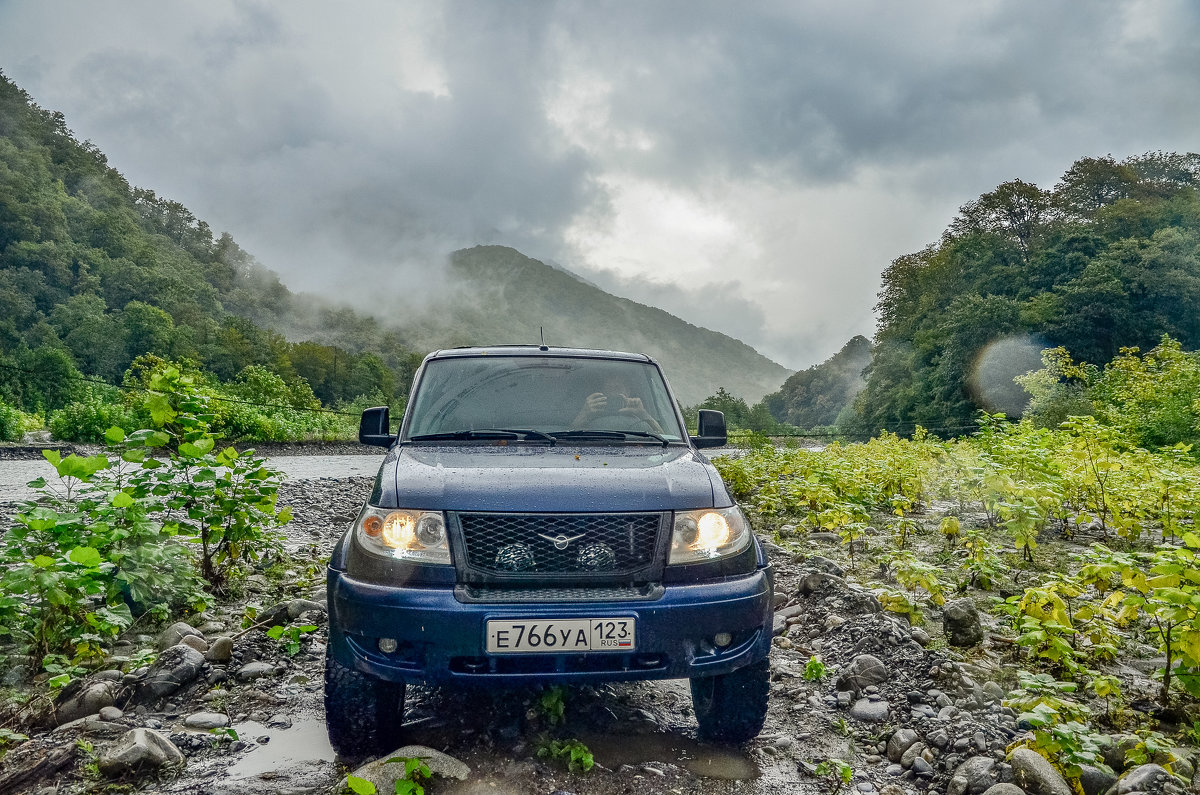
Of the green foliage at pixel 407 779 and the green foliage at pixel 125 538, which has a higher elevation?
the green foliage at pixel 125 538

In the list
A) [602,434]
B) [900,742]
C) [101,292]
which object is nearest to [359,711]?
[602,434]

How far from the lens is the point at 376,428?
4230 millimetres

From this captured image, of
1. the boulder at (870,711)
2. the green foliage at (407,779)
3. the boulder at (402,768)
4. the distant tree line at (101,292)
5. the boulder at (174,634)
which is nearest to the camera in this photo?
the green foliage at (407,779)

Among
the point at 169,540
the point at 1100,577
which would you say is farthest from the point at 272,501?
the point at 1100,577

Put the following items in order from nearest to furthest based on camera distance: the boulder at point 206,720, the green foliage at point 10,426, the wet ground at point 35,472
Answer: the boulder at point 206,720, the wet ground at point 35,472, the green foliage at point 10,426

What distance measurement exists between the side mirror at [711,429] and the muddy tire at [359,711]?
7.15 feet

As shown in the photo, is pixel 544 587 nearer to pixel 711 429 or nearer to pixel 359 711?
pixel 359 711

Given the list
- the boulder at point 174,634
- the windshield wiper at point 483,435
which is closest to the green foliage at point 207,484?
the boulder at point 174,634

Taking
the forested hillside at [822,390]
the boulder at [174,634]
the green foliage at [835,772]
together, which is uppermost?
the forested hillside at [822,390]

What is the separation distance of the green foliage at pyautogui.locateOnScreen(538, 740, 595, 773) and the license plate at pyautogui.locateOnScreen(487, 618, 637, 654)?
60 cm

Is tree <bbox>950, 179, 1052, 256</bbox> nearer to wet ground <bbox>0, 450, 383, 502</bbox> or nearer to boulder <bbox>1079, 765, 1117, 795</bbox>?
wet ground <bbox>0, 450, 383, 502</bbox>

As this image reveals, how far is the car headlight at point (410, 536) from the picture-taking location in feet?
8.91

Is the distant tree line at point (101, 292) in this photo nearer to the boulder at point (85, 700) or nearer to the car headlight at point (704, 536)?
the boulder at point (85, 700)

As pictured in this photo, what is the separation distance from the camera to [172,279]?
259 feet
